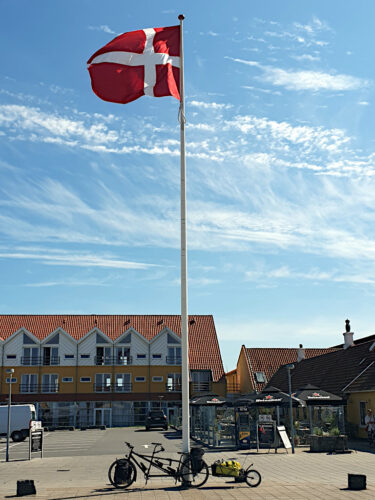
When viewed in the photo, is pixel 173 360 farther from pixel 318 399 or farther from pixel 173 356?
pixel 318 399

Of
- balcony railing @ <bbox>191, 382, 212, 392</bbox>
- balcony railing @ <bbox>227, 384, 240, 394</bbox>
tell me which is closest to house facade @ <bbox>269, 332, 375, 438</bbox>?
balcony railing @ <bbox>191, 382, 212, 392</bbox>

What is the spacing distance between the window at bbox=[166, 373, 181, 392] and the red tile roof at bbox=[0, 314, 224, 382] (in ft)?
11.4

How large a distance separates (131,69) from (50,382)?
149ft

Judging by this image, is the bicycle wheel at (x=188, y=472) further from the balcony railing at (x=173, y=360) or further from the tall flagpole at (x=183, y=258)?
the balcony railing at (x=173, y=360)

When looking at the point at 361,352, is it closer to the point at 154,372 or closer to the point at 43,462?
the point at 43,462

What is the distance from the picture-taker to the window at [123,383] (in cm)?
5619

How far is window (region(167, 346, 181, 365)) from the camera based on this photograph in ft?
191

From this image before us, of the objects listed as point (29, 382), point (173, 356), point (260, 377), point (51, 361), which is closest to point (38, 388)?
point (29, 382)

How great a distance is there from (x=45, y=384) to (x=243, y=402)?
105ft

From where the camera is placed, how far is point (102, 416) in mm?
54781

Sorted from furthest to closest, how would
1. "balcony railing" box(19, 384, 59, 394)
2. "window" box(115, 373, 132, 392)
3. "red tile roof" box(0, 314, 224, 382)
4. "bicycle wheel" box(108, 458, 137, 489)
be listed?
"red tile roof" box(0, 314, 224, 382), "window" box(115, 373, 132, 392), "balcony railing" box(19, 384, 59, 394), "bicycle wheel" box(108, 458, 137, 489)

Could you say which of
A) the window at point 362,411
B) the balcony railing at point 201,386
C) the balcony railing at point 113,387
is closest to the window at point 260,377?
the balcony railing at point 201,386

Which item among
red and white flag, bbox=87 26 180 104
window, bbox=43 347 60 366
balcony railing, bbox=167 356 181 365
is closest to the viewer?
red and white flag, bbox=87 26 180 104

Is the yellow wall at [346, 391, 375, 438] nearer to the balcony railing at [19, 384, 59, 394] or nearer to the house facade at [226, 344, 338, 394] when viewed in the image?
the house facade at [226, 344, 338, 394]
